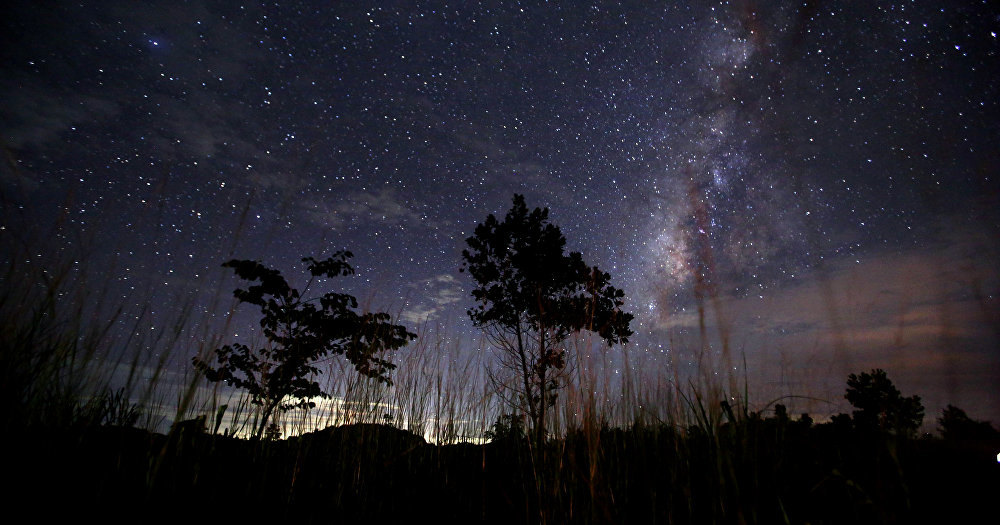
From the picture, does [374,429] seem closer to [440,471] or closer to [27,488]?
[440,471]

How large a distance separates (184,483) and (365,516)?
0.96 m

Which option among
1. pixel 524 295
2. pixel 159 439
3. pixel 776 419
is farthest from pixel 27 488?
pixel 524 295

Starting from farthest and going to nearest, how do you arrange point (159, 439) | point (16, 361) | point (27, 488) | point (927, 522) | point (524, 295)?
point (524, 295), point (159, 439), point (927, 522), point (16, 361), point (27, 488)

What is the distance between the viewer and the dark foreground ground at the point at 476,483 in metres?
1.56

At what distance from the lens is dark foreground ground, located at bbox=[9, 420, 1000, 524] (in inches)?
61.4

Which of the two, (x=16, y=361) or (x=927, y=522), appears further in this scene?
(x=927, y=522)

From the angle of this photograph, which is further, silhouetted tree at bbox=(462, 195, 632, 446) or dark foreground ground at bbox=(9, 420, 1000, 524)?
silhouetted tree at bbox=(462, 195, 632, 446)

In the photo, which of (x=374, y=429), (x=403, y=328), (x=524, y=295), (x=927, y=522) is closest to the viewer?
(x=927, y=522)

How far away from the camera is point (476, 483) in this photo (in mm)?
3031

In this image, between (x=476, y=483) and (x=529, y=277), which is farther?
(x=529, y=277)

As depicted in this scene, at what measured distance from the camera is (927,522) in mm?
2164

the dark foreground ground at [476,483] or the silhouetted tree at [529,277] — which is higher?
the silhouetted tree at [529,277]

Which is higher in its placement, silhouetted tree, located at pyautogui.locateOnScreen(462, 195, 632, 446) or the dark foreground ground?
silhouetted tree, located at pyautogui.locateOnScreen(462, 195, 632, 446)

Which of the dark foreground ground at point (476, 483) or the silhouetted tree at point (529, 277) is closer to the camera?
the dark foreground ground at point (476, 483)
